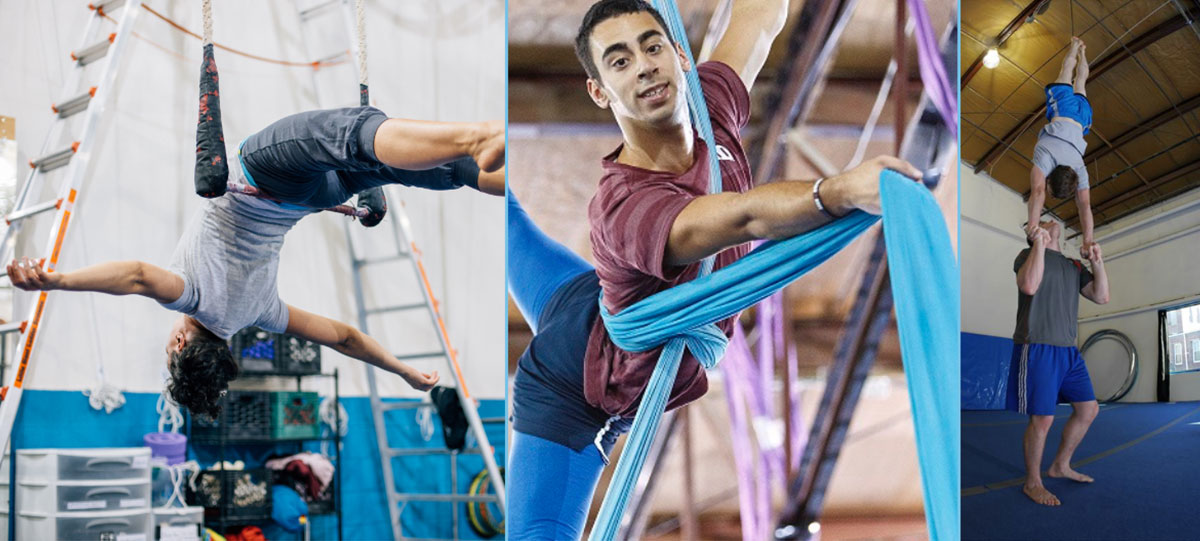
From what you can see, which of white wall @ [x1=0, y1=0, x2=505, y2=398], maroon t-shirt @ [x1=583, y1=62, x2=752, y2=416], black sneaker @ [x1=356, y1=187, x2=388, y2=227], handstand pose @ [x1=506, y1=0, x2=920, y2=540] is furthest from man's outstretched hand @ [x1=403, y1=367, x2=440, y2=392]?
maroon t-shirt @ [x1=583, y1=62, x2=752, y2=416]

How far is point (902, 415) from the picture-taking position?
88.7 inches

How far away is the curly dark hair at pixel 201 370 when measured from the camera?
10.5 feet

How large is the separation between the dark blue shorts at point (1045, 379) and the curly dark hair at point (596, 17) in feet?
4.32

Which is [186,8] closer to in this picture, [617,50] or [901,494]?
[617,50]

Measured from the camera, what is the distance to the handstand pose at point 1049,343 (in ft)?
8.27

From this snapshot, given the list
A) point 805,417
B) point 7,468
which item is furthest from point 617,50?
point 7,468

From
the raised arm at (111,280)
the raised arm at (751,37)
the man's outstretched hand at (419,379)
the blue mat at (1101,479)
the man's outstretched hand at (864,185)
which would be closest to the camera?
the man's outstretched hand at (864,185)

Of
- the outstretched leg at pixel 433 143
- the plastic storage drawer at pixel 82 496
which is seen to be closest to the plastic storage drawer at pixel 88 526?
the plastic storage drawer at pixel 82 496

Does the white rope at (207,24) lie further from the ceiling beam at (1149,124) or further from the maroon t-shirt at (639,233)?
the ceiling beam at (1149,124)

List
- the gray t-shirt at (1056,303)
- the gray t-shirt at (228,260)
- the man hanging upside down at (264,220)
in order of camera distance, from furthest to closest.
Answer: the gray t-shirt at (228,260) < the man hanging upside down at (264,220) < the gray t-shirt at (1056,303)

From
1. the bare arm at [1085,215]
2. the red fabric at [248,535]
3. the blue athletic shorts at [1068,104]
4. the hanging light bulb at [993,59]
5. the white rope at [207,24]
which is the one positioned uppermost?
the white rope at [207,24]

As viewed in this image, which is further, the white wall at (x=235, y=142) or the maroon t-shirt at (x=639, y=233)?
the white wall at (x=235, y=142)

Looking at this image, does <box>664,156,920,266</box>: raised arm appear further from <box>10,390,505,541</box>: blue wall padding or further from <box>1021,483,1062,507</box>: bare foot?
<box>10,390,505,541</box>: blue wall padding

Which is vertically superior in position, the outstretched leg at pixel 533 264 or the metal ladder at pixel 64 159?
the metal ladder at pixel 64 159
